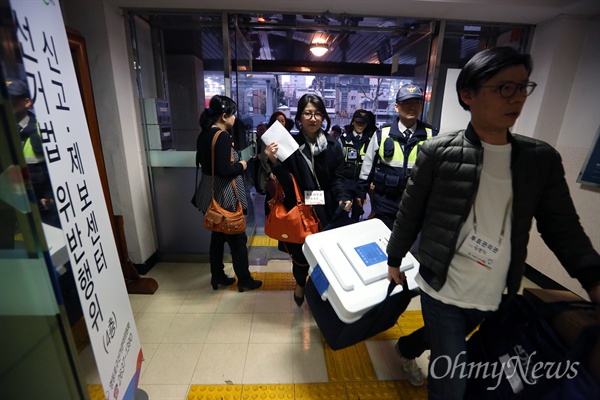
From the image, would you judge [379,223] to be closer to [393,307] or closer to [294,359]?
[393,307]

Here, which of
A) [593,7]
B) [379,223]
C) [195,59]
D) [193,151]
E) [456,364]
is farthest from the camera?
[195,59]

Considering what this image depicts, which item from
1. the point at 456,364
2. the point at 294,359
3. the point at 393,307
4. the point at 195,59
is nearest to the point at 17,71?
the point at 393,307

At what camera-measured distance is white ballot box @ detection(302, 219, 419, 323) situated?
137 centimetres

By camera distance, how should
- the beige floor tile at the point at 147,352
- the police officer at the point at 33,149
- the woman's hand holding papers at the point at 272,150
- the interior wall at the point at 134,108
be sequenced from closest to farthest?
the police officer at the point at 33,149, the beige floor tile at the point at 147,352, the woman's hand holding papers at the point at 272,150, the interior wall at the point at 134,108

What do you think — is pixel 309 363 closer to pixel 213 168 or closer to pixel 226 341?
pixel 226 341

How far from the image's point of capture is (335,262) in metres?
1.51

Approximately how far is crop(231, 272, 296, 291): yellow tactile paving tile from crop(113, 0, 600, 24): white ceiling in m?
2.51

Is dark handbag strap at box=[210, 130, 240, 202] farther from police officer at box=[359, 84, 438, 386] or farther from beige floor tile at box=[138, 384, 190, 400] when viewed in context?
beige floor tile at box=[138, 384, 190, 400]

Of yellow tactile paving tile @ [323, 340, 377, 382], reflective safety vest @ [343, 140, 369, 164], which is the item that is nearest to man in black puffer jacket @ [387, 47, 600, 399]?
yellow tactile paving tile @ [323, 340, 377, 382]

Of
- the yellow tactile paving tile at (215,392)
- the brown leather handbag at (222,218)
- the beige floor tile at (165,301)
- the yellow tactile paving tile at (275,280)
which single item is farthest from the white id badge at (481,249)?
the beige floor tile at (165,301)

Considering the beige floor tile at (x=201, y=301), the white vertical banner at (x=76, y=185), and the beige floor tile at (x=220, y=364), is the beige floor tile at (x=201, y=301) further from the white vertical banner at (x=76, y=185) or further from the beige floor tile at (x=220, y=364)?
the white vertical banner at (x=76, y=185)

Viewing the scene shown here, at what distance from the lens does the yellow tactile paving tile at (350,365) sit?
5.73ft

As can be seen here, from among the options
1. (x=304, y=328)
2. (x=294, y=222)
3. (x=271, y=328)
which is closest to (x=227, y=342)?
(x=271, y=328)

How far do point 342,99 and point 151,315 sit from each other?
16.4 ft
